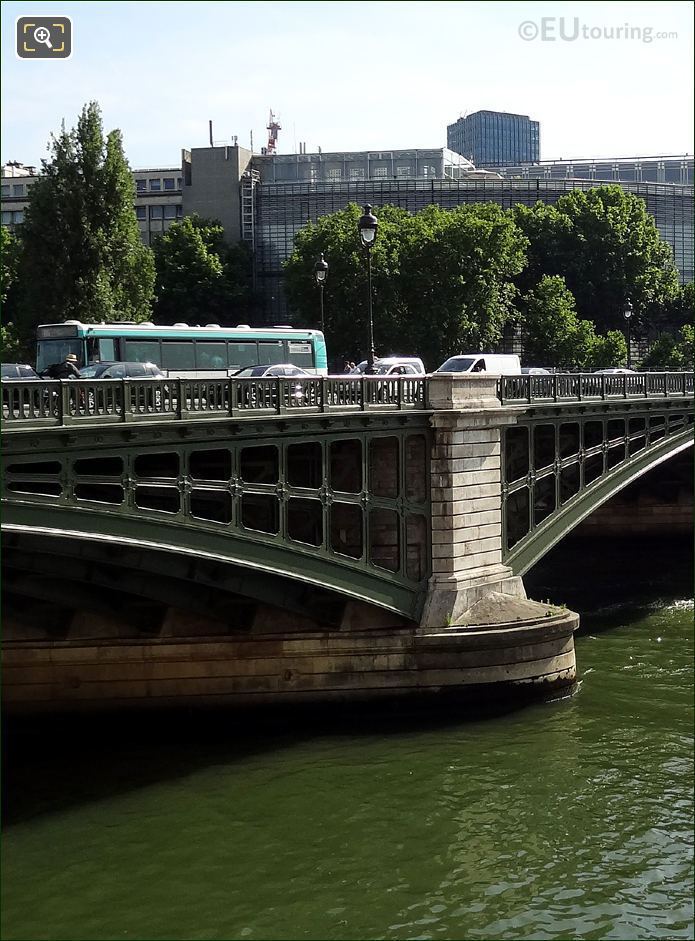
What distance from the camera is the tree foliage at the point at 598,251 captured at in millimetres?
78000

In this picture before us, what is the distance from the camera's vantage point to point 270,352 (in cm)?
3838

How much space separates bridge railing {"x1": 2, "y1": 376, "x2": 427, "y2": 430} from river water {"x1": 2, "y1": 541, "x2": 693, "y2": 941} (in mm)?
5708

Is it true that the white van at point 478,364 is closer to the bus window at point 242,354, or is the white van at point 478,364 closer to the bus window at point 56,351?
the bus window at point 242,354

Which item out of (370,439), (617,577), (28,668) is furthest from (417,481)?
(617,577)

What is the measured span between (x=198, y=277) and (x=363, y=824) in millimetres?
62117

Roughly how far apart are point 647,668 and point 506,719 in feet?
17.6

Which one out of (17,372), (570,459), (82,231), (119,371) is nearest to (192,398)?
(119,371)

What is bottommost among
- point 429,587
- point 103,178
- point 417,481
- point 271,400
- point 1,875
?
point 1,875

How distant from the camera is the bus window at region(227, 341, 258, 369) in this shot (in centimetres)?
3647

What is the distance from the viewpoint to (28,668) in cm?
2347

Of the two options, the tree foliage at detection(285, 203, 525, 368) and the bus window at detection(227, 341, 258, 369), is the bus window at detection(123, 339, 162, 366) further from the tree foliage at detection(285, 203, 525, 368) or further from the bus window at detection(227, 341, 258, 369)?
the tree foliage at detection(285, 203, 525, 368)

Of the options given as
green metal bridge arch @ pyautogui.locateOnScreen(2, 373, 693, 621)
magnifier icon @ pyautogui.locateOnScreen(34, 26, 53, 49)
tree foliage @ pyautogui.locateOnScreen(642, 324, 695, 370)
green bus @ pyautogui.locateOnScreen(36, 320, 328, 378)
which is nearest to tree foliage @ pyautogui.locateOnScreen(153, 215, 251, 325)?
tree foliage @ pyautogui.locateOnScreen(642, 324, 695, 370)

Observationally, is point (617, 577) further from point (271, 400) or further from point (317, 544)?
point (271, 400)

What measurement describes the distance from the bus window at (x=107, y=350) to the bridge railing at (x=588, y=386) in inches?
436
